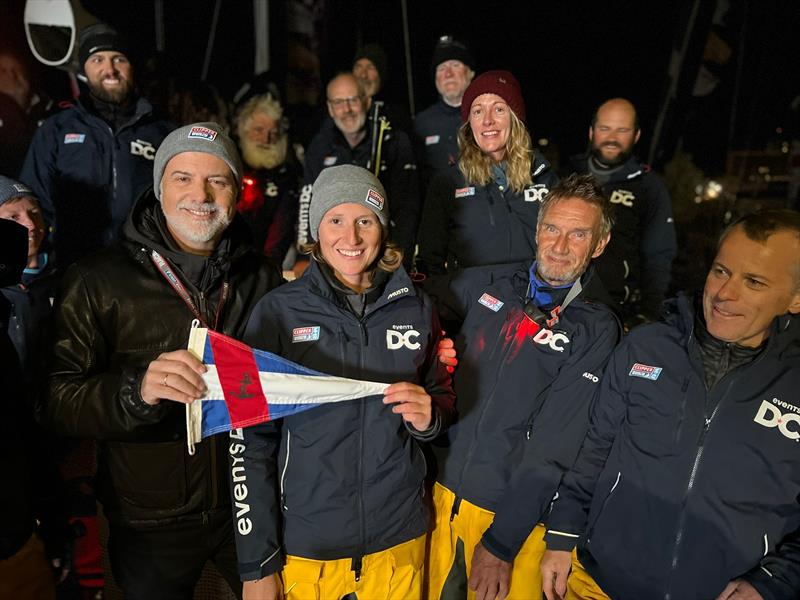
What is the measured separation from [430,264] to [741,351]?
208cm

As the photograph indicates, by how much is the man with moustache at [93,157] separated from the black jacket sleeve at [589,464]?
12.9 feet

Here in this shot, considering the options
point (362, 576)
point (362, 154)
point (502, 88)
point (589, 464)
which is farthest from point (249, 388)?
point (362, 154)

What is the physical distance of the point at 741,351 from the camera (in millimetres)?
2371

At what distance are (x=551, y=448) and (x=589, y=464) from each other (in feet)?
0.63

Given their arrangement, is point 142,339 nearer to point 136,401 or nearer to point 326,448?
point 136,401

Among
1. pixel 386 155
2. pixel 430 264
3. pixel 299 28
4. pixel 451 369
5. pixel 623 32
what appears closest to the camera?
pixel 451 369

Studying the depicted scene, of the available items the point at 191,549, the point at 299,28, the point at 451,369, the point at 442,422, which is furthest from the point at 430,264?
the point at 299,28

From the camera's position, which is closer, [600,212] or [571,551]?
[571,551]

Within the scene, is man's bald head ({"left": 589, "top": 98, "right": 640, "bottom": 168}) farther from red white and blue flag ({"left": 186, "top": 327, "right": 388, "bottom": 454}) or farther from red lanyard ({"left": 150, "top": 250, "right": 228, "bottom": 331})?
red lanyard ({"left": 150, "top": 250, "right": 228, "bottom": 331})

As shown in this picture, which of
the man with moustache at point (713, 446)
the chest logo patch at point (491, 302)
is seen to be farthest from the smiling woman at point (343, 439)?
the man with moustache at point (713, 446)

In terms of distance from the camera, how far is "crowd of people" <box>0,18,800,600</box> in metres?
2.28

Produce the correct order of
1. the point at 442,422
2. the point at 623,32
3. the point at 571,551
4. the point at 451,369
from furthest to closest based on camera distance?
the point at 623,32
the point at 451,369
the point at 571,551
the point at 442,422

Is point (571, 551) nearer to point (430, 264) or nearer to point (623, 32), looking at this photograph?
point (430, 264)

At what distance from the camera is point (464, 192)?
388cm
